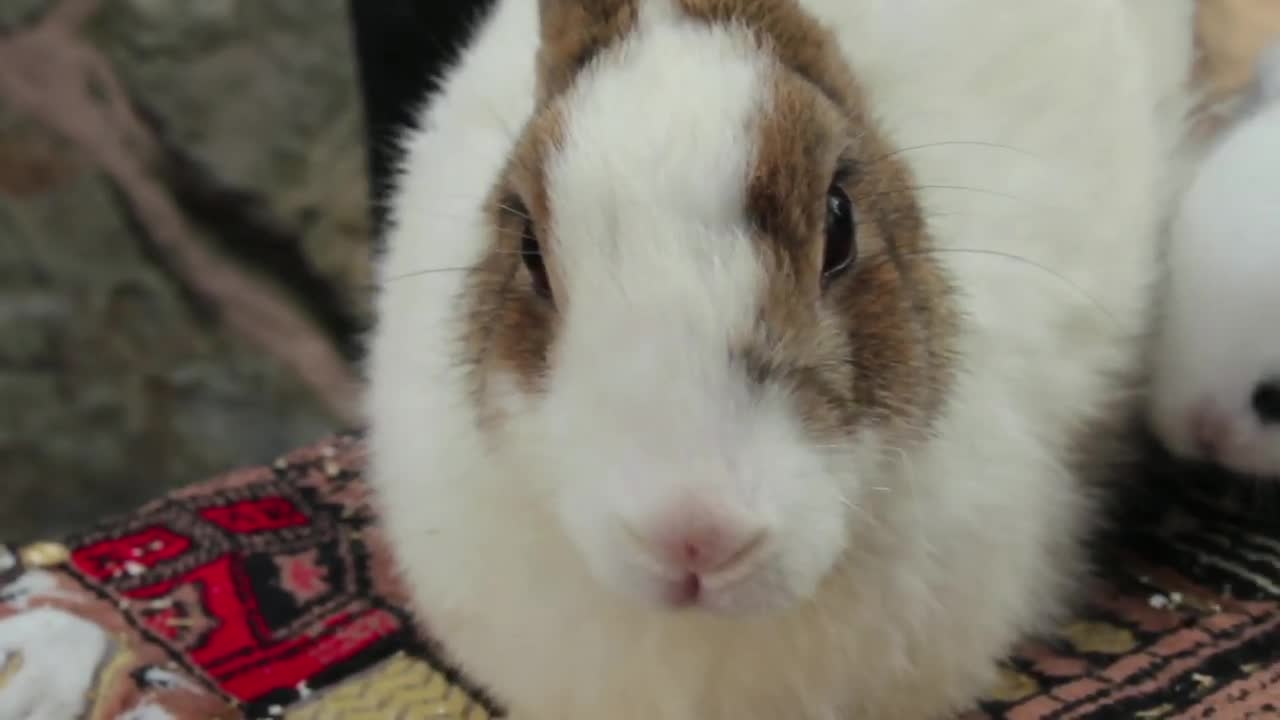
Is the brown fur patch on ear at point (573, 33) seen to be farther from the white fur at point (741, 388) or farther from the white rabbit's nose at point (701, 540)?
the white rabbit's nose at point (701, 540)

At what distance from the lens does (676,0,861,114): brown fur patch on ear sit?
0.98 meters

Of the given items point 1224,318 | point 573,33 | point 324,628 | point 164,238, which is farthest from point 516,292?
point 164,238

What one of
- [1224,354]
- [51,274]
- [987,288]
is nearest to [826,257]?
[987,288]

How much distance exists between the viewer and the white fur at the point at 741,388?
0.80 m

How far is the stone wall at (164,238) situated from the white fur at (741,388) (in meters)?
1.15

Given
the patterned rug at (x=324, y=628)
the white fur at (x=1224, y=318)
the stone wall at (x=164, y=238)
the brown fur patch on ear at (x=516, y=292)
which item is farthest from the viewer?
the stone wall at (x=164, y=238)

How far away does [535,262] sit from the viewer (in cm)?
93

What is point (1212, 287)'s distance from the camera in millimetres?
1353

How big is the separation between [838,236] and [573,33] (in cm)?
25

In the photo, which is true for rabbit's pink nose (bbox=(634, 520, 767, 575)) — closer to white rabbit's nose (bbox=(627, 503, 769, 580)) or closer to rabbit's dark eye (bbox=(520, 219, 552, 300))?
white rabbit's nose (bbox=(627, 503, 769, 580))

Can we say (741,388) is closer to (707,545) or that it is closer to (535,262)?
(707,545)

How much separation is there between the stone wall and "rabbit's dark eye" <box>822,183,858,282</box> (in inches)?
70.5

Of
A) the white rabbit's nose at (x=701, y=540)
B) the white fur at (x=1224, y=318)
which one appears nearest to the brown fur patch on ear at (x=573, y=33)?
the white rabbit's nose at (x=701, y=540)

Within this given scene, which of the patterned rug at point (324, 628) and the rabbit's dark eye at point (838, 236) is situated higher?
the rabbit's dark eye at point (838, 236)
